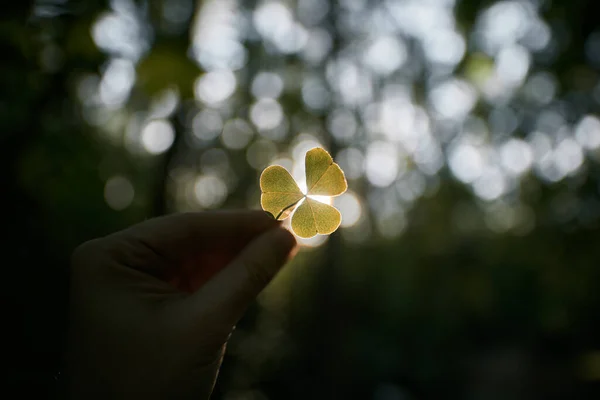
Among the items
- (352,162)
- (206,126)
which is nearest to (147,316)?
(206,126)

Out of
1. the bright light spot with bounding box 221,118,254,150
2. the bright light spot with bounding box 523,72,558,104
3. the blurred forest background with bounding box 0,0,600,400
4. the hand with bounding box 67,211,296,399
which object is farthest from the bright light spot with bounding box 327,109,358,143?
the hand with bounding box 67,211,296,399

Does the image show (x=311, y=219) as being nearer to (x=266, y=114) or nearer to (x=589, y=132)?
(x=589, y=132)

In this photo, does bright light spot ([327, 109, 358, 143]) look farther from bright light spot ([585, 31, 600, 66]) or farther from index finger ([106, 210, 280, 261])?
index finger ([106, 210, 280, 261])

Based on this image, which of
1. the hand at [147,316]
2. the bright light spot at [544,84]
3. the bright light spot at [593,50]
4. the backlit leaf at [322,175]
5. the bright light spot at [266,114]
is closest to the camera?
the backlit leaf at [322,175]

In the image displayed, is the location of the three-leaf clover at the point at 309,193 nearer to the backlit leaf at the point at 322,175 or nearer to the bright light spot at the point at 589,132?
the backlit leaf at the point at 322,175

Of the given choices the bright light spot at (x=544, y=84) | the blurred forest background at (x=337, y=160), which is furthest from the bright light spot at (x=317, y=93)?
the bright light spot at (x=544, y=84)

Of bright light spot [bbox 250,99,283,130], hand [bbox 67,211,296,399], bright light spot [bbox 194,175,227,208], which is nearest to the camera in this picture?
hand [bbox 67,211,296,399]

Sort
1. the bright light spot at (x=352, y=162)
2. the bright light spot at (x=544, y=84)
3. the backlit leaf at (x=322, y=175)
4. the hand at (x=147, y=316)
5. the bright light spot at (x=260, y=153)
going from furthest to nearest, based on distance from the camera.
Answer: the bright light spot at (x=352, y=162) < the bright light spot at (x=260, y=153) < the bright light spot at (x=544, y=84) < the hand at (x=147, y=316) < the backlit leaf at (x=322, y=175)
